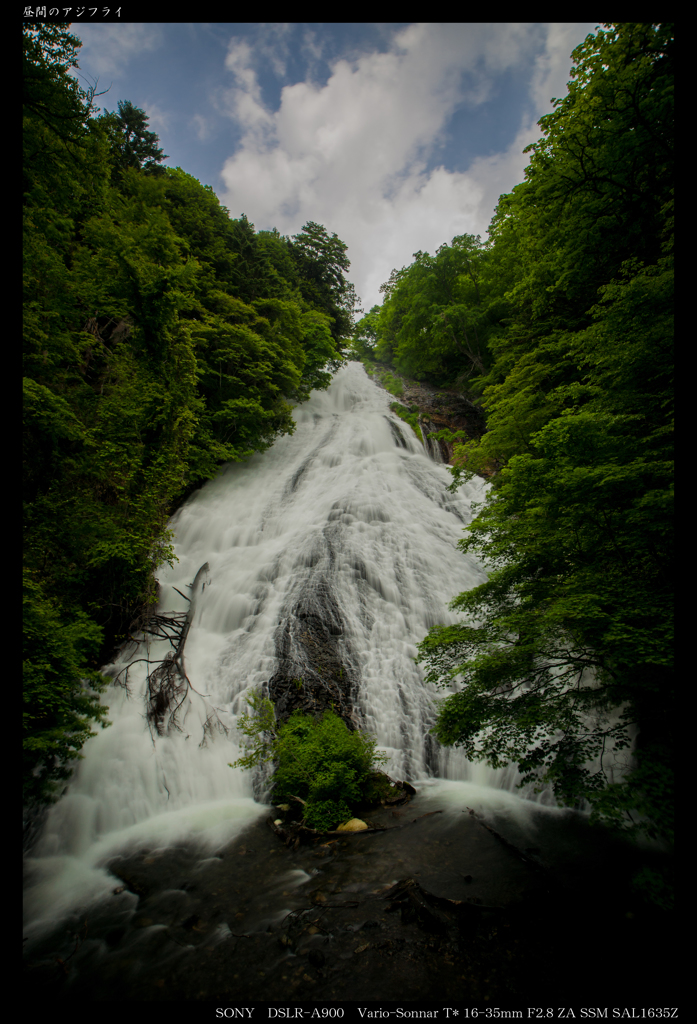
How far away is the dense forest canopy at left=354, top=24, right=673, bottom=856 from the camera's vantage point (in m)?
3.64

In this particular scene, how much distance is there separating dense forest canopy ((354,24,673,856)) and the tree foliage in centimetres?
2

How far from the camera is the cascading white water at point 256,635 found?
217 inches

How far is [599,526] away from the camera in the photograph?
4012mm

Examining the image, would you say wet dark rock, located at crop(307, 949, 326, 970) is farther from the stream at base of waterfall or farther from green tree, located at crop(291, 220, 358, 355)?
green tree, located at crop(291, 220, 358, 355)

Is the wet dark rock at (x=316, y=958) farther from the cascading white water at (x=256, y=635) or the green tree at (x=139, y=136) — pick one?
the green tree at (x=139, y=136)

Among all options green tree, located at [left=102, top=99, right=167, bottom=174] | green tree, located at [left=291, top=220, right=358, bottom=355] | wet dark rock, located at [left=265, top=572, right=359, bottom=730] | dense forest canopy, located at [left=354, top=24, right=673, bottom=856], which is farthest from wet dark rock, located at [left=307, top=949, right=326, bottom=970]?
green tree, located at [left=102, top=99, right=167, bottom=174]

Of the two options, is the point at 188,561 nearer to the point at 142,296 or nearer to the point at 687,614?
the point at 142,296

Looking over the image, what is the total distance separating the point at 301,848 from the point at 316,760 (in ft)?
3.41

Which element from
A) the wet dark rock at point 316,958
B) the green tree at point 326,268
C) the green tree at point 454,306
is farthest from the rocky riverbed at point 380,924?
the green tree at point 326,268

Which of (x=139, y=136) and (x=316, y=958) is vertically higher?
(x=139, y=136)

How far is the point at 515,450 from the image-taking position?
30.8 feet

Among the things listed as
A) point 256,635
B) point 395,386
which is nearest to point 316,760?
point 256,635

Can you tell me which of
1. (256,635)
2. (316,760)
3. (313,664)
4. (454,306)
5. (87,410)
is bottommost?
(316,760)

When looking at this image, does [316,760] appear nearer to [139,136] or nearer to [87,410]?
[87,410]
